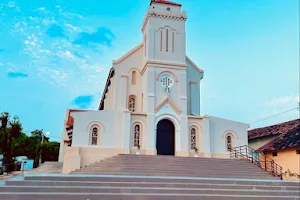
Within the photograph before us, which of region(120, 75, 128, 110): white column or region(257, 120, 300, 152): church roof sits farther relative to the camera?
region(120, 75, 128, 110): white column

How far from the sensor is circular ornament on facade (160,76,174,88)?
23.9m

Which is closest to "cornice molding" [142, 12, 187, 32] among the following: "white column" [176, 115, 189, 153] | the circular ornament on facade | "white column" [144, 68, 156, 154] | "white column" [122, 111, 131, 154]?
"white column" [144, 68, 156, 154]

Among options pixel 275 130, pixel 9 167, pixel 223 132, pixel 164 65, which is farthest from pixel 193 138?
pixel 9 167

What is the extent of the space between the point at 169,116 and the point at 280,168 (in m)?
8.15

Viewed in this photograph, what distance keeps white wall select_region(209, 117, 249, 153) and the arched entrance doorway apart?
2.95 meters

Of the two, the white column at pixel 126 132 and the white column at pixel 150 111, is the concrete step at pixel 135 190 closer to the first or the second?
the white column at pixel 126 132

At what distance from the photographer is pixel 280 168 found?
20641mm

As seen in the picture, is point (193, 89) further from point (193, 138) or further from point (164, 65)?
point (193, 138)

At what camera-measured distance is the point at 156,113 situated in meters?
22.8

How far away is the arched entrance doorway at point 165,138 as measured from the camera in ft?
74.6

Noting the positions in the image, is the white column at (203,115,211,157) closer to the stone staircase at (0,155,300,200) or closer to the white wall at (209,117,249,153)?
the white wall at (209,117,249,153)

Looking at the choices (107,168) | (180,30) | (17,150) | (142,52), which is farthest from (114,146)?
(17,150)

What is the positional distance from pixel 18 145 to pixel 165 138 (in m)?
22.2

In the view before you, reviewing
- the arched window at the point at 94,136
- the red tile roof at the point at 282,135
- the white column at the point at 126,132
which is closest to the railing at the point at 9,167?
the arched window at the point at 94,136
